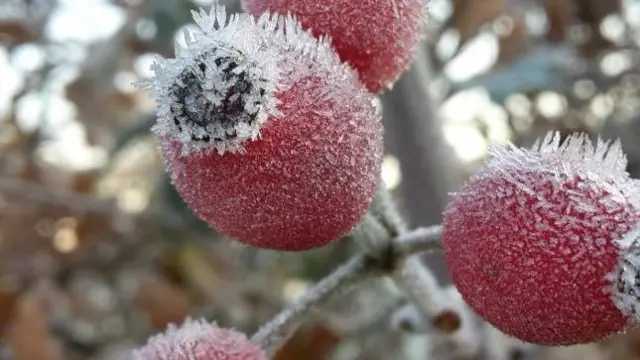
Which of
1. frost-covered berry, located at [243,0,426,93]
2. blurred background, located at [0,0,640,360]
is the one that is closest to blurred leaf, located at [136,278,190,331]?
blurred background, located at [0,0,640,360]

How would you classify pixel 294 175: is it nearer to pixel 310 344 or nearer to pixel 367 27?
pixel 367 27

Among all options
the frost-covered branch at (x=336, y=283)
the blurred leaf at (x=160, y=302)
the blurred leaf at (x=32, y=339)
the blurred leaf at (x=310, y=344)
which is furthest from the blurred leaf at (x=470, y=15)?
the frost-covered branch at (x=336, y=283)

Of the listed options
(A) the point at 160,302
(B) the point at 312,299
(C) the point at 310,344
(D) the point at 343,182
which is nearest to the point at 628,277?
(D) the point at 343,182

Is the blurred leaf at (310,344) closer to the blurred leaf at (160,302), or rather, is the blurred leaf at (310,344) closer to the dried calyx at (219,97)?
the blurred leaf at (160,302)

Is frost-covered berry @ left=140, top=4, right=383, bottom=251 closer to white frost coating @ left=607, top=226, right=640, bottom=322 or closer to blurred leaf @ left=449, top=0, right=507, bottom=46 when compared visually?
white frost coating @ left=607, top=226, right=640, bottom=322

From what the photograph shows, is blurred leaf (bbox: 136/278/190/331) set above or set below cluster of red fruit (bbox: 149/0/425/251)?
above

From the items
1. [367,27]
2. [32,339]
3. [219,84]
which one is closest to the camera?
[219,84]

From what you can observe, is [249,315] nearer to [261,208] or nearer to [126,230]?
[126,230]
